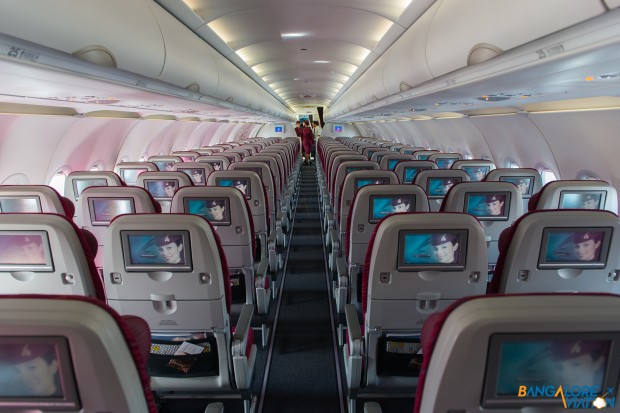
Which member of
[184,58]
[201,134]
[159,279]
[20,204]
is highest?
[184,58]

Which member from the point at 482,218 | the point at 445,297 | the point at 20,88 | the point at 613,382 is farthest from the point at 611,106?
the point at 20,88

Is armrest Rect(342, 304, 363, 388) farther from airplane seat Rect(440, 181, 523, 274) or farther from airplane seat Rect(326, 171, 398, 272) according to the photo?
airplane seat Rect(326, 171, 398, 272)

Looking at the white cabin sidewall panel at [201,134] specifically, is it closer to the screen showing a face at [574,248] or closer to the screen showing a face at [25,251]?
the screen showing a face at [25,251]

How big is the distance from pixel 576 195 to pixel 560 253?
71.1 inches

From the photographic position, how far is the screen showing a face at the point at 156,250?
2.27 meters

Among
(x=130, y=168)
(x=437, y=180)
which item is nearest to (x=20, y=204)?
(x=130, y=168)

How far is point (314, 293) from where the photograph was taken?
5184 millimetres

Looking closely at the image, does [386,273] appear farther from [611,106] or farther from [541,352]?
[611,106]

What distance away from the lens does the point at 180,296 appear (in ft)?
7.91

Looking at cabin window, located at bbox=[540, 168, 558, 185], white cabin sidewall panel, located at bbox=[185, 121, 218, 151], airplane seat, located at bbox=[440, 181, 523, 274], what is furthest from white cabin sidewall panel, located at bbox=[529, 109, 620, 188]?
white cabin sidewall panel, located at bbox=[185, 121, 218, 151]

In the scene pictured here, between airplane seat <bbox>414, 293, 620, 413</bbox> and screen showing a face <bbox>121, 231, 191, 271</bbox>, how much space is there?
5.24 feet

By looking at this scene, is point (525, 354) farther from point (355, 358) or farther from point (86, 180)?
point (86, 180)

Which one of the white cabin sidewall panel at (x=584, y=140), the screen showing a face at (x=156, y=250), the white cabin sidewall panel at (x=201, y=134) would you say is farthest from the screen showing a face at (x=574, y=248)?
the white cabin sidewall panel at (x=201, y=134)

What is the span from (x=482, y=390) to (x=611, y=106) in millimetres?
5173
